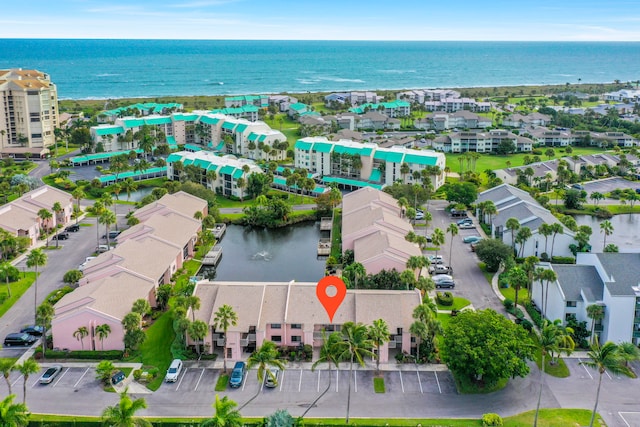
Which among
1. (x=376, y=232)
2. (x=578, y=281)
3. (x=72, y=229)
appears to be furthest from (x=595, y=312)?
(x=72, y=229)

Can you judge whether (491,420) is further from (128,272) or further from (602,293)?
(128,272)

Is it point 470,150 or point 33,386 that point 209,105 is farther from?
point 33,386

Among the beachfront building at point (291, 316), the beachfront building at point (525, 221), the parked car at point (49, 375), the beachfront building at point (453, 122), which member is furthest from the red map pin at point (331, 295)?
the beachfront building at point (453, 122)

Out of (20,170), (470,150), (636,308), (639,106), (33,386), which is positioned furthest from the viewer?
(639,106)

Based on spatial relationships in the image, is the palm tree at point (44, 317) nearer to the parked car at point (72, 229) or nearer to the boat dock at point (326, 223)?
the parked car at point (72, 229)

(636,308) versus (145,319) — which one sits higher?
(636,308)

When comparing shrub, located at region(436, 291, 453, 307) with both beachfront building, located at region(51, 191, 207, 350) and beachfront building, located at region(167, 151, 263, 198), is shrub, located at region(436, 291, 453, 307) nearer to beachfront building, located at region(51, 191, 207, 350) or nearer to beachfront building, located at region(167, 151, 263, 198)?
beachfront building, located at region(51, 191, 207, 350)

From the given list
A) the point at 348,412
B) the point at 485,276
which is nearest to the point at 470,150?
the point at 485,276
